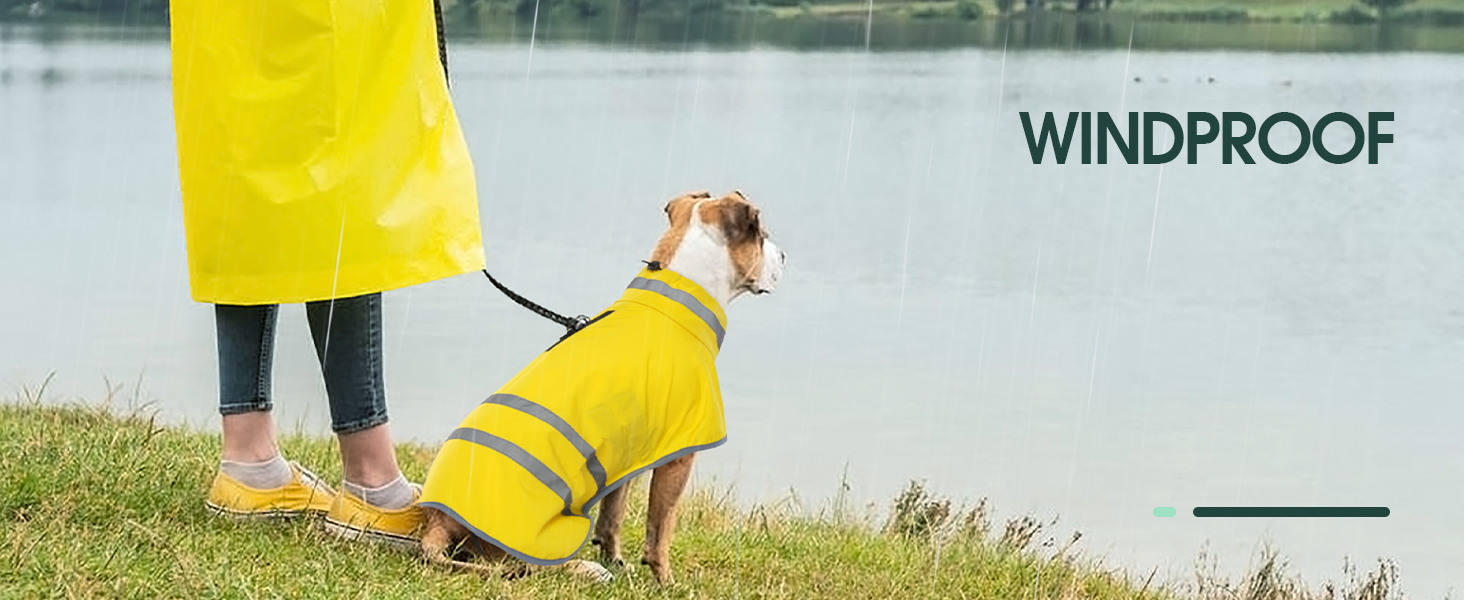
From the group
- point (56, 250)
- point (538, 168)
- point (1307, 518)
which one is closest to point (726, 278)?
point (1307, 518)

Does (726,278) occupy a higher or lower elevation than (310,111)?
lower

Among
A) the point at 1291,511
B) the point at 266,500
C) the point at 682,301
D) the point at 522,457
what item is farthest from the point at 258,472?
the point at 1291,511

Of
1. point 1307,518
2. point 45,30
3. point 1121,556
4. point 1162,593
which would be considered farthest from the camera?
point 45,30

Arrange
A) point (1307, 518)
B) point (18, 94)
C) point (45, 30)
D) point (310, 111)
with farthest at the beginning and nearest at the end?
point (45, 30) < point (18, 94) < point (1307, 518) < point (310, 111)

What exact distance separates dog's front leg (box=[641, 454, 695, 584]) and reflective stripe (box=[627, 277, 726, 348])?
34 cm

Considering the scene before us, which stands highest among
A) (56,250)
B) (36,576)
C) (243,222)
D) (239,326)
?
(243,222)

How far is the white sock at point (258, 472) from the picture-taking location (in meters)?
4.38

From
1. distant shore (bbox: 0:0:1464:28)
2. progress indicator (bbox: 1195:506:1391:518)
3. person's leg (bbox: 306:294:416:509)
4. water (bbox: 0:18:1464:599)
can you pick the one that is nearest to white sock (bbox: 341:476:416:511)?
person's leg (bbox: 306:294:416:509)

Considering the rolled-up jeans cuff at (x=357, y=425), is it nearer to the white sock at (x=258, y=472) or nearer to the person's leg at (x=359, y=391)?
the person's leg at (x=359, y=391)

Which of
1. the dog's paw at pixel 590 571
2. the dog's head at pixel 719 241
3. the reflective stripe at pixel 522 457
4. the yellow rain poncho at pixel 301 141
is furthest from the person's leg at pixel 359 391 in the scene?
the dog's head at pixel 719 241

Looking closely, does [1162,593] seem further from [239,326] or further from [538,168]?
[538,168]

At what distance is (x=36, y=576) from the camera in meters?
3.54

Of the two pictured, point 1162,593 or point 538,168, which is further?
point 538,168

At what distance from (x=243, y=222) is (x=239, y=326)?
0.31 meters
